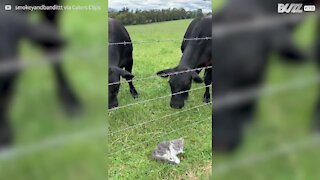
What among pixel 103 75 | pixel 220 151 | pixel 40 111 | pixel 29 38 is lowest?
pixel 220 151

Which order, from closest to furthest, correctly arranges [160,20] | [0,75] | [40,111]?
1. [0,75]
2. [40,111]
3. [160,20]

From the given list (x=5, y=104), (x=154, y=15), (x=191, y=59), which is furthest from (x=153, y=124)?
(x=5, y=104)

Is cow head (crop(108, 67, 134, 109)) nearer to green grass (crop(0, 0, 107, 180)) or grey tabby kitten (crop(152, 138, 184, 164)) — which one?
green grass (crop(0, 0, 107, 180))

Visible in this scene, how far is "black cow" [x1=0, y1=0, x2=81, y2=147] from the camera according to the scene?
2.08m

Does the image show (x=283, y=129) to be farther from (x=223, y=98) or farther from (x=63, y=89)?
(x=63, y=89)

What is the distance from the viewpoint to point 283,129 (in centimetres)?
263

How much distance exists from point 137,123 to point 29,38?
809 millimetres

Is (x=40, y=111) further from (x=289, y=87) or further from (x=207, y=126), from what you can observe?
(x=289, y=87)

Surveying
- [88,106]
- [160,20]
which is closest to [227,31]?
[160,20]

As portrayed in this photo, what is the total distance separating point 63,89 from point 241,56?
0.85m

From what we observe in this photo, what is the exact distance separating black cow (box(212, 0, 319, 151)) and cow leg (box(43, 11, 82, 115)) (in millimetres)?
673

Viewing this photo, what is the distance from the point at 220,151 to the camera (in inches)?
101

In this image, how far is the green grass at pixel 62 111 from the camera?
2184 millimetres

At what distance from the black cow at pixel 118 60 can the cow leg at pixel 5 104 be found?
0.52 metres
